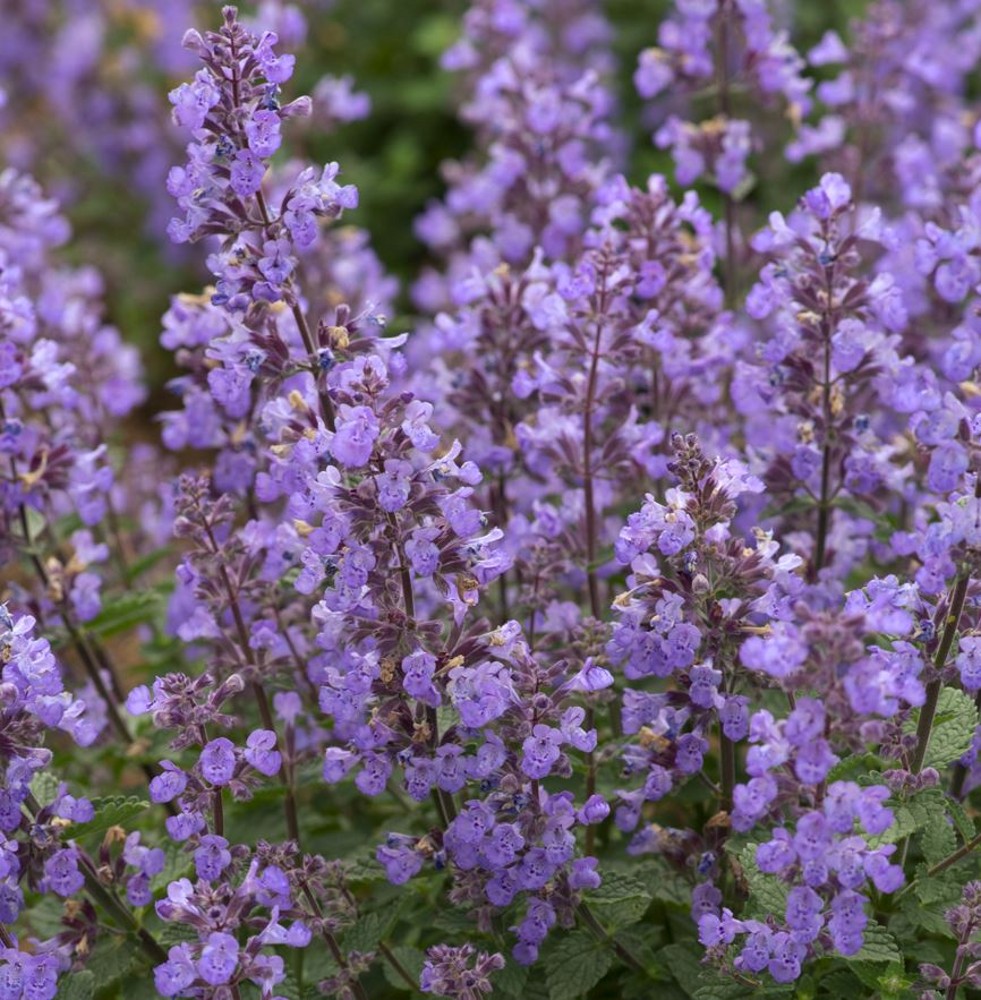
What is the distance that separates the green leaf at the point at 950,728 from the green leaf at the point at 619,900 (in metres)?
0.82

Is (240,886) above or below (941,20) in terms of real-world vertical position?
below

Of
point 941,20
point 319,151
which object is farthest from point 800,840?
point 319,151

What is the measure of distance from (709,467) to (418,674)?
0.87m

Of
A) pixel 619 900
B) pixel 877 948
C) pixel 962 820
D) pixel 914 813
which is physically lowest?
pixel 619 900

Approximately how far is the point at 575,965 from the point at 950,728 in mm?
1173

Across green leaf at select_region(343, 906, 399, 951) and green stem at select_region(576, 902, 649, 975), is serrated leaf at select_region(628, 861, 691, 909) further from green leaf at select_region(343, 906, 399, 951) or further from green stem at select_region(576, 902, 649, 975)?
green leaf at select_region(343, 906, 399, 951)

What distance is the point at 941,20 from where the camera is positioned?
825 cm

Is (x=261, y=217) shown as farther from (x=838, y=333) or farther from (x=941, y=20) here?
(x=941, y=20)

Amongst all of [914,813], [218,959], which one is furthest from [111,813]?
[914,813]

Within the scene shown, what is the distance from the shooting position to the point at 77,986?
394 cm

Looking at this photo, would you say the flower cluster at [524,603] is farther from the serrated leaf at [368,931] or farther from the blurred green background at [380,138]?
the blurred green background at [380,138]

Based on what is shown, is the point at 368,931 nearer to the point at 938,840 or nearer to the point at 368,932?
the point at 368,932

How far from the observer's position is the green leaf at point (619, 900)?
3.83 meters

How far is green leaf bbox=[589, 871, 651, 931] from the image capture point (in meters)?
3.83
